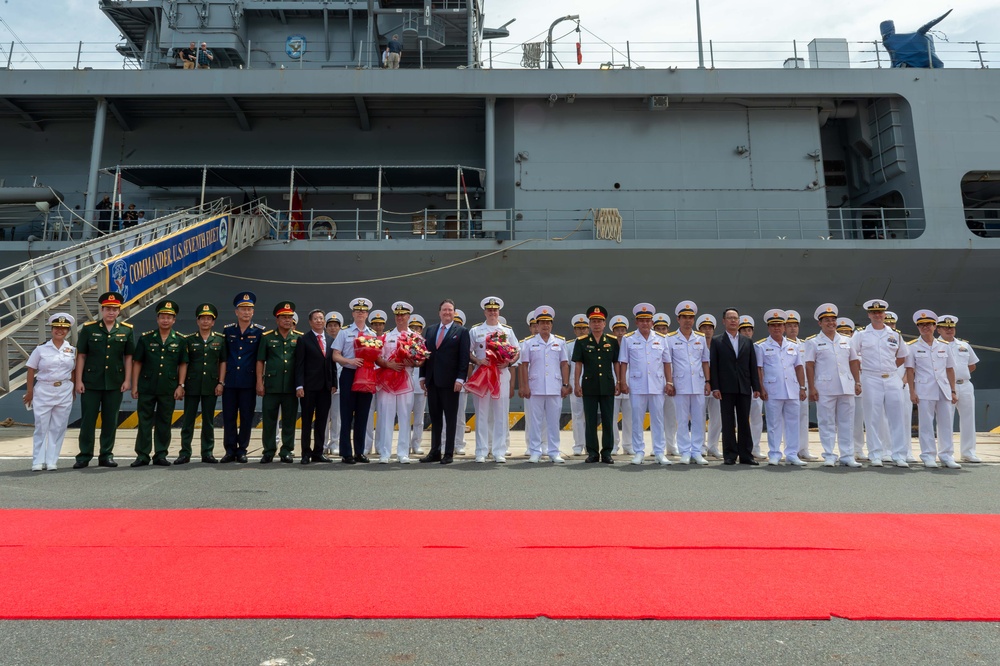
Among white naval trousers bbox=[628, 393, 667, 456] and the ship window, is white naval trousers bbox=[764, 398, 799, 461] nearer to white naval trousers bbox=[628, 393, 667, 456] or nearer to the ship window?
white naval trousers bbox=[628, 393, 667, 456]

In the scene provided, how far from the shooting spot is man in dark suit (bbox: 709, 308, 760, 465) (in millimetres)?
5740

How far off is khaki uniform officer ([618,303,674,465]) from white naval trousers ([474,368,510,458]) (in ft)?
3.67

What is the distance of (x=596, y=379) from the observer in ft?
18.9

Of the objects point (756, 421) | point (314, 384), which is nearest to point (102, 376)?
point (314, 384)

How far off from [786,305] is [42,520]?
421 inches

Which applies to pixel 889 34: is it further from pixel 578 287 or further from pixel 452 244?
pixel 452 244

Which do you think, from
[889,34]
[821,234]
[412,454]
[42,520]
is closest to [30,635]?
[42,520]

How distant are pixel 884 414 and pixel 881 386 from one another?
33cm

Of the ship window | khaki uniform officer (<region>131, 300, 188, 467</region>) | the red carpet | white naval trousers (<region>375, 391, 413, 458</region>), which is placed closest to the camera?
the red carpet

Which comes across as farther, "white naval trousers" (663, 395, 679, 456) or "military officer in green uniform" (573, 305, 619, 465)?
"white naval trousers" (663, 395, 679, 456)

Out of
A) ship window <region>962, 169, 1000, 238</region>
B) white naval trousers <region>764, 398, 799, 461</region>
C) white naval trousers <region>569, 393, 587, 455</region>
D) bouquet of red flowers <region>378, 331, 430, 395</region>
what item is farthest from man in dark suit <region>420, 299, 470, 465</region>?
ship window <region>962, 169, 1000, 238</region>

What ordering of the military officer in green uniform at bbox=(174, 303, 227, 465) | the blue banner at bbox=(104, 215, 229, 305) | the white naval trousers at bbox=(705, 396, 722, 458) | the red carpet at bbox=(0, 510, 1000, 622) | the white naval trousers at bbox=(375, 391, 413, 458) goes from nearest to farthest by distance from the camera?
the red carpet at bbox=(0, 510, 1000, 622), the military officer in green uniform at bbox=(174, 303, 227, 465), the white naval trousers at bbox=(375, 391, 413, 458), the white naval trousers at bbox=(705, 396, 722, 458), the blue banner at bbox=(104, 215, 229, 305)

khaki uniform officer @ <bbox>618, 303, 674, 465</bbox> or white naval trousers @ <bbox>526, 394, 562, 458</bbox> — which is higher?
khaki uniform officer @ <bbox>618, 303, 674, 465</bbox>

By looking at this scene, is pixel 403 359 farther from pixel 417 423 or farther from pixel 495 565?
pixel 495 565
